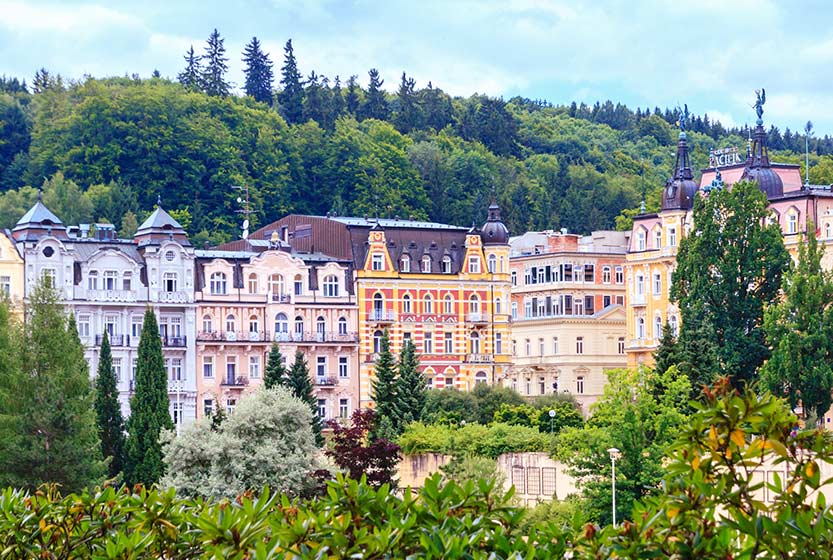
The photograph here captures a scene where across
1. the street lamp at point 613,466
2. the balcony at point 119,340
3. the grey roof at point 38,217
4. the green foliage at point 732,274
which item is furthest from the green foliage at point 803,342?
the grey roof at point 38,217

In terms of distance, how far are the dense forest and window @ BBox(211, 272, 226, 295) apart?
106ft

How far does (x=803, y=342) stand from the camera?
260 ft

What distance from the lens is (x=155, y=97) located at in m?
154

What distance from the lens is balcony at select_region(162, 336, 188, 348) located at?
94.6 metres

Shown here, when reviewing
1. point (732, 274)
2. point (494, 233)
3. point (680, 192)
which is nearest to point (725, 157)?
point (680, 192)

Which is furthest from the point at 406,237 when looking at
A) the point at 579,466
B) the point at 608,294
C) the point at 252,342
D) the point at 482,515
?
the point at 482,515

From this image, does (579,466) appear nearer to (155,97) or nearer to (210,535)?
(210,535)

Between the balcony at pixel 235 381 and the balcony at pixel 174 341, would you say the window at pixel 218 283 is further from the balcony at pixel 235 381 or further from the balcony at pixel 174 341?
the balcony at pixel 235 381

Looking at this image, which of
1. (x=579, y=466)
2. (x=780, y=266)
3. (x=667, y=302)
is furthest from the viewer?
(x=667, y=302)

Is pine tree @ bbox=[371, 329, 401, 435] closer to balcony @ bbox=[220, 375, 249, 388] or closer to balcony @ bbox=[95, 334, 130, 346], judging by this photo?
balcony @ bbox=[220, 375, 249, 388]

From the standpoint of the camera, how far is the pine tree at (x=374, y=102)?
18775 centimetres

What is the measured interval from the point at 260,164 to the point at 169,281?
198ft

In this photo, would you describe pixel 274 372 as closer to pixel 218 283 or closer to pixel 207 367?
pixel 207 367

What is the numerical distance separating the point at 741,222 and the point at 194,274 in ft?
91.1
